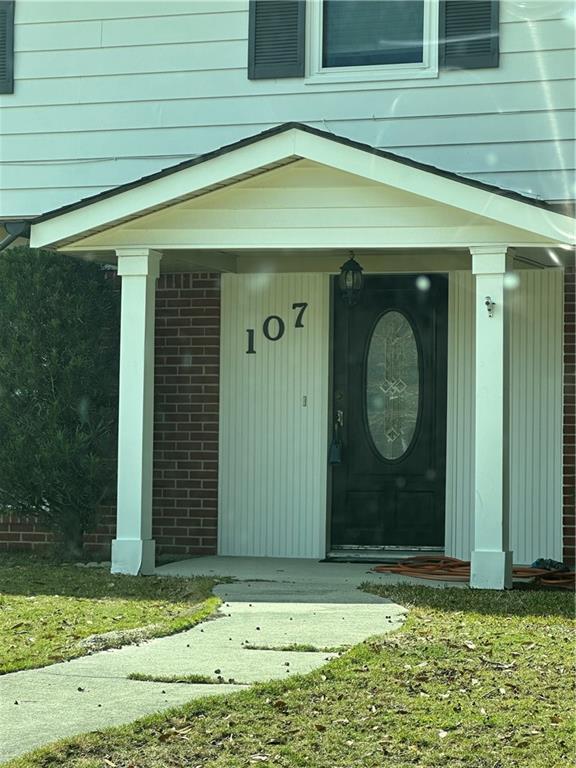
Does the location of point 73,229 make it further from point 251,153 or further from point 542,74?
point 542,74

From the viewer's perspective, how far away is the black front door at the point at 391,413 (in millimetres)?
12102

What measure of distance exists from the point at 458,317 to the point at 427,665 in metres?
5.64

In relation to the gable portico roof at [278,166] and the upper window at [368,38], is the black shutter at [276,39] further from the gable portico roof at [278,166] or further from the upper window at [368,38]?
the gable portico roof at [278,166]

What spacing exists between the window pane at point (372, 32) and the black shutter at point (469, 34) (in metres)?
0.24

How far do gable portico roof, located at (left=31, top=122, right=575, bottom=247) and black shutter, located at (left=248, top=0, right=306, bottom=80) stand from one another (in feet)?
6.79

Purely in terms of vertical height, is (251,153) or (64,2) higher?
(64,2)

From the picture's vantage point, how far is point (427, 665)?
22.2 feet

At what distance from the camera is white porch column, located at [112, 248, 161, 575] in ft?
34.8

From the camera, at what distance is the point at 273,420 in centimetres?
1237

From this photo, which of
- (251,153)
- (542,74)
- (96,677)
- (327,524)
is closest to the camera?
(96,677)

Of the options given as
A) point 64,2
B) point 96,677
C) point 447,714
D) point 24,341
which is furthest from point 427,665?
point 64,2

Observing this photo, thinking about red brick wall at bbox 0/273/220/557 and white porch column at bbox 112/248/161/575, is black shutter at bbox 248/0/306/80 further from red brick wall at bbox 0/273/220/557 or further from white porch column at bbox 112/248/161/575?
white porch column at bbox 112/248/161/575

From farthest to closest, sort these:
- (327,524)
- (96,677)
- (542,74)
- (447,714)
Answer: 1. (327,524)
2. (542,74)
3. (96,677)
4. (447,714)

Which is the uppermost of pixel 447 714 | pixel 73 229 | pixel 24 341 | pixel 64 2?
pixel 64 2
